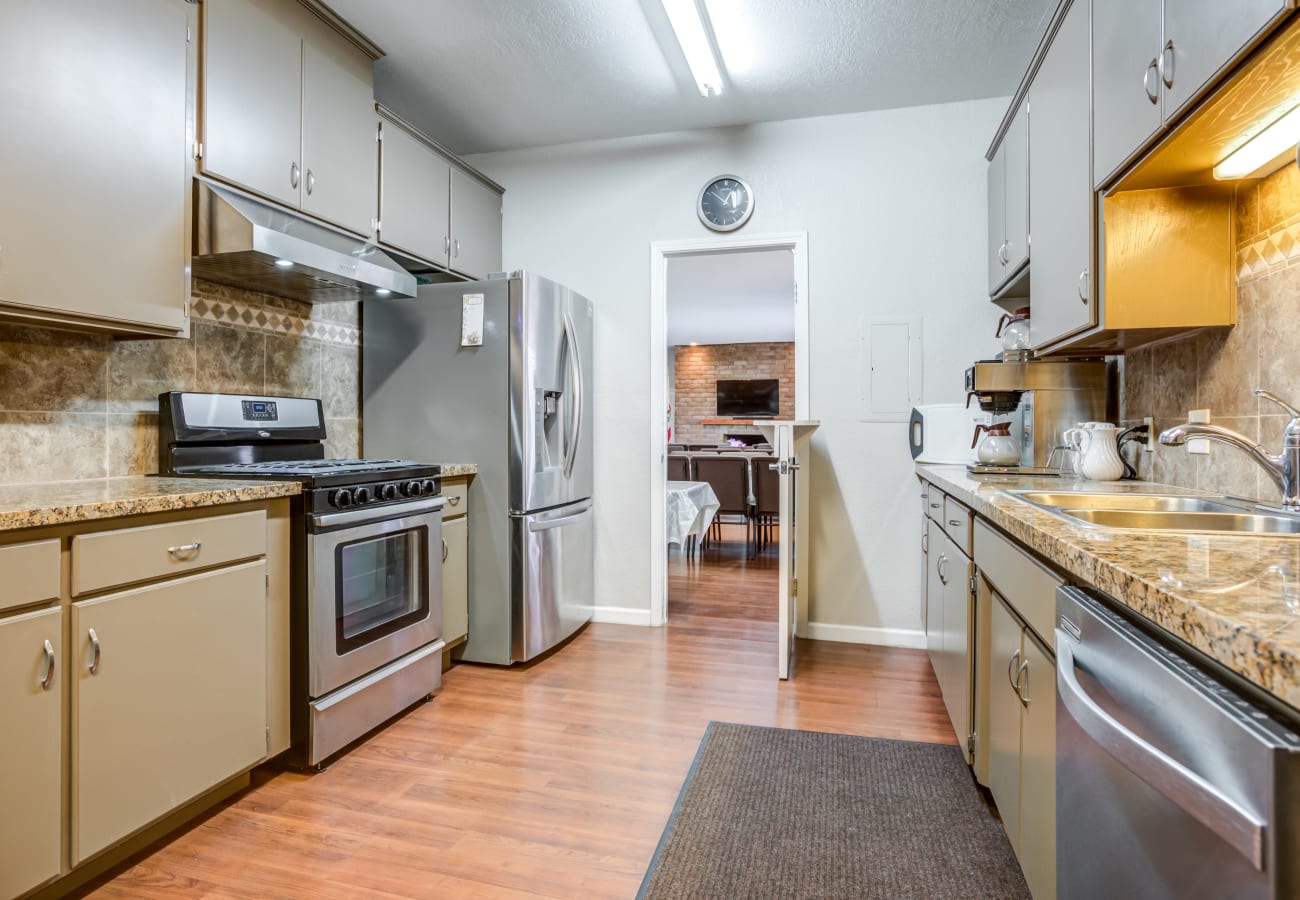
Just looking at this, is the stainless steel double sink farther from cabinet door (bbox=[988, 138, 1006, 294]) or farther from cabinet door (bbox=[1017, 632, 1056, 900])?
cabinet door (bbox=[988, 138, 1006, 294])

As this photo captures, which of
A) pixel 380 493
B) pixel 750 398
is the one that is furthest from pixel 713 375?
pixel 380 493

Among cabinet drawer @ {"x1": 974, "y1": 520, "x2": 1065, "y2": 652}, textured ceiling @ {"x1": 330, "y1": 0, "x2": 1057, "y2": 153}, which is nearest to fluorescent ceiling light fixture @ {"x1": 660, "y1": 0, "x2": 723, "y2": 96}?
textured ceiling @ {"x1": 330, "y1": 0, "x2": 1057, "y2": 153}

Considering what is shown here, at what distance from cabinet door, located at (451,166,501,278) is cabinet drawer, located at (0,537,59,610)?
7.78 ft

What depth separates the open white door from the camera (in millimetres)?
2793

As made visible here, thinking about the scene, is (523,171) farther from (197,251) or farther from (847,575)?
(847,575)

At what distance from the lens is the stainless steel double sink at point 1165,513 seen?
4.43 feet

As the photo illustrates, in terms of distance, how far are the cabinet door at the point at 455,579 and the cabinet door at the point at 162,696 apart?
100 cm

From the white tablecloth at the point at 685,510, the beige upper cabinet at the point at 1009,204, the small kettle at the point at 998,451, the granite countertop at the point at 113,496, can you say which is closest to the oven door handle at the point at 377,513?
the granite countertop at the point at 113,496

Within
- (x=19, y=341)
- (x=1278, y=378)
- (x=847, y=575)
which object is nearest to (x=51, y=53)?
(x=19, y=341)

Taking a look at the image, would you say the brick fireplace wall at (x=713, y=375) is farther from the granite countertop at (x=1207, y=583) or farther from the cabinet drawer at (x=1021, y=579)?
the granite countertop at (x=1207, y=583)

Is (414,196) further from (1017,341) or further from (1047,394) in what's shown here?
(1047,394)

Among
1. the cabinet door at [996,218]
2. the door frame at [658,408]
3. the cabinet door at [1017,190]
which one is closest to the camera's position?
the cabinet door at [1017,190]

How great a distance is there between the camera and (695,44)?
276 cm

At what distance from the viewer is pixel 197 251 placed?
2.15 metres
